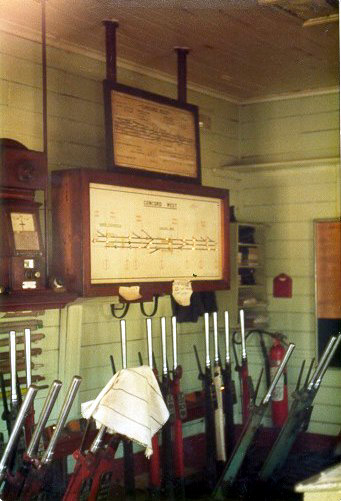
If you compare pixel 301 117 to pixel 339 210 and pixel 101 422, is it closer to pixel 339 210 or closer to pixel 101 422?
pixel 339 210

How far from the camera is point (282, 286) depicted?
747 centimetres

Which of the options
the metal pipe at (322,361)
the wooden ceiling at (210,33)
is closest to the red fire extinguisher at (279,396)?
the metal pipe at (322,361)

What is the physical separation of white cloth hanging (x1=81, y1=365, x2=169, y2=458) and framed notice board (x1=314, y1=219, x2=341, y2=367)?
296cm

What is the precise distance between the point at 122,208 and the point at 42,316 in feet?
2.98

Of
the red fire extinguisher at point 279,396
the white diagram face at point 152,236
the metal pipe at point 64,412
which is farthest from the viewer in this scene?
the red fire extinguisher at point 279,396

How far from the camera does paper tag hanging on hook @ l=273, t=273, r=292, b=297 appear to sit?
293 inches

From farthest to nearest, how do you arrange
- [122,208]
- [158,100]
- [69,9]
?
[158,100], [122,208], [69,9]

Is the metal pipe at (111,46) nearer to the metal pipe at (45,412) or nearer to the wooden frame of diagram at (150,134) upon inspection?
the wooden frame of diagram at (150,134)

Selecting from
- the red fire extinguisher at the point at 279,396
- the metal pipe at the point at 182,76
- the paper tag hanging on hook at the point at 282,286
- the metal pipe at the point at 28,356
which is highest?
the metal pipe at the point at 182,76

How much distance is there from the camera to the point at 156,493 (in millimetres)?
5648

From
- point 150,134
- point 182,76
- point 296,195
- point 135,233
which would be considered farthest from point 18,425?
point 296,195

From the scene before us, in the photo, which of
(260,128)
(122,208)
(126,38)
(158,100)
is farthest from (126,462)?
(260,128)

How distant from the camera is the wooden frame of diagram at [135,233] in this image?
16.7 ft

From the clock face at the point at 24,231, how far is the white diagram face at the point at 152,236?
45 centimetres
